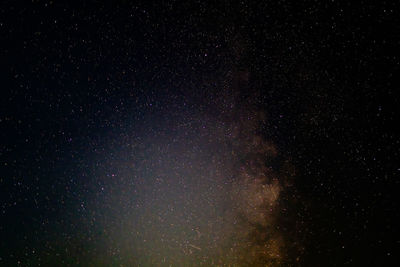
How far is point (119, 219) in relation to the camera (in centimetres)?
199

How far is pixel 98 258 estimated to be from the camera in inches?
91.0

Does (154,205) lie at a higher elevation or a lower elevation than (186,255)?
higher

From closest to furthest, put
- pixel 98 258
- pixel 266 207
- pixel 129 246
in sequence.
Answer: pixel 266 207 → pixel 129 246 → pixel 98 258

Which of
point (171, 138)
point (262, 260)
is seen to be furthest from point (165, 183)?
point (262, 260)

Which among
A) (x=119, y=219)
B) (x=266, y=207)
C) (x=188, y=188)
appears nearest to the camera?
(x=188, y=188)

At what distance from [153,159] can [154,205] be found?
1.37 feet

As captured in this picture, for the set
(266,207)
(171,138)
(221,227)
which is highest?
(171,138)

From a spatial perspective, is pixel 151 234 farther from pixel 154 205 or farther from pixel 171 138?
pixel 171 138

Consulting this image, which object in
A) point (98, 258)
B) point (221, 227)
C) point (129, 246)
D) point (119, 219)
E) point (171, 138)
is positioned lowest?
point (98, 258)

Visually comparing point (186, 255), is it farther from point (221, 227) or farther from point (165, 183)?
point (165, 183)

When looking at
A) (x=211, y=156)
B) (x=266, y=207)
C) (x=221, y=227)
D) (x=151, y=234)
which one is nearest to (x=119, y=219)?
(x=151, y=234)

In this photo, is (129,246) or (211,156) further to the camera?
(129,246)

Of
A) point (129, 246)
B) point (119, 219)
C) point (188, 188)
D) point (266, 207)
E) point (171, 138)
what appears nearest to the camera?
point (171, 138)

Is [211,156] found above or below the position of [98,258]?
above
